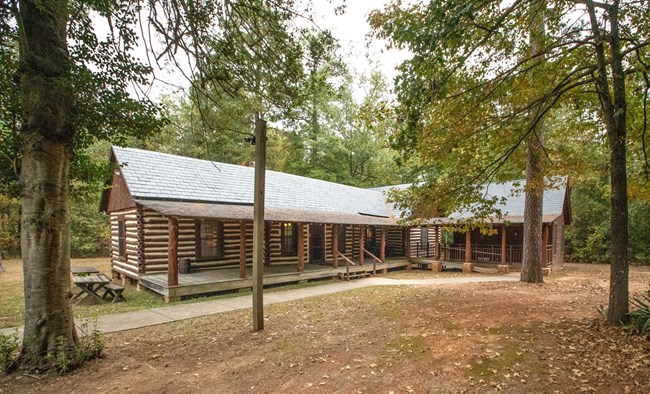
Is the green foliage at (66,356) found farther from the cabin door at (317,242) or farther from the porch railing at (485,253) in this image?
the porch railing at (485,253)

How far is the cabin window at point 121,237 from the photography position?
1424cm

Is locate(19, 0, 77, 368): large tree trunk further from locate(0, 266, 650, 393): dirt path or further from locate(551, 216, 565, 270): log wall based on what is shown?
locate(551, 216, 565, 270): log wall

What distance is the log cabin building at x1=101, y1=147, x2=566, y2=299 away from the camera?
37.5 feet

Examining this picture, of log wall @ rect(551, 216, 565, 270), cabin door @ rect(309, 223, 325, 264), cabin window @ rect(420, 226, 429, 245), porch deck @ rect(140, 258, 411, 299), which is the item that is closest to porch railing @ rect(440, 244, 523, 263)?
log wall @ rect(551, 216, 565, 270)

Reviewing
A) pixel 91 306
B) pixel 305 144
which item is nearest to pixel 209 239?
pixel 91 306

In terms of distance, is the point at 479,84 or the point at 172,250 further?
the point at 172,250

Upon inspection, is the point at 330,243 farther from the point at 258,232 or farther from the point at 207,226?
the point at 258,232

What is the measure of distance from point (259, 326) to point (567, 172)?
870cm

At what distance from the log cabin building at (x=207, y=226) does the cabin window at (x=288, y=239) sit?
50 mm

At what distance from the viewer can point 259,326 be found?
7039mm

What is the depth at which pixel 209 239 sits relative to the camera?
14.3 metres

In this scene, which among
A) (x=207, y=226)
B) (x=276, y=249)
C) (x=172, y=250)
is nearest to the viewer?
(x=172, y=250)

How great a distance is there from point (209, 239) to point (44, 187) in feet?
31.7

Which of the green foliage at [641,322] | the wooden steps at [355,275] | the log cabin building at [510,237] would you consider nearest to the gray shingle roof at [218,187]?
the wooden steps at [355,275]
